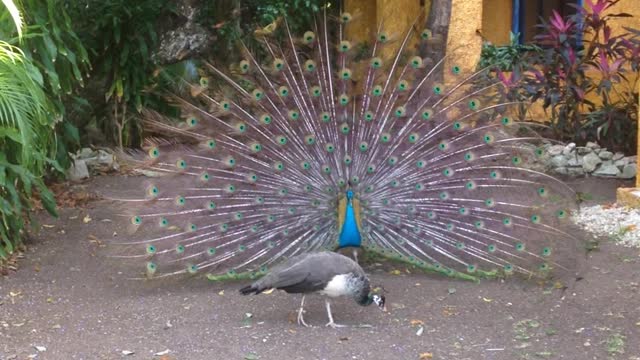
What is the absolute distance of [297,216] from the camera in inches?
256

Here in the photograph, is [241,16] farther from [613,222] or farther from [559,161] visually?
[613,222]

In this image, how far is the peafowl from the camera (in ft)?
17.9

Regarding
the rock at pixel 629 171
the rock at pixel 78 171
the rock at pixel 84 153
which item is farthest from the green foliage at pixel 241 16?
the rock at pixel 629 171

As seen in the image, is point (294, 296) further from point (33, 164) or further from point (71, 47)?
point (71, 47)

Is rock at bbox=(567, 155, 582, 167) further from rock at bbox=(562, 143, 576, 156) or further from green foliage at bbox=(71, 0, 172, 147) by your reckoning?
green foliage at bbox=(71, 0, 172, 147)

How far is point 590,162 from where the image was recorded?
9.60 meters

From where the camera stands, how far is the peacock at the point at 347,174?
6.40 meters

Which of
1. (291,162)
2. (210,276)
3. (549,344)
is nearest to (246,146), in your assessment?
(291,162)

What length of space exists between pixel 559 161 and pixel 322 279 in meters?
4.99

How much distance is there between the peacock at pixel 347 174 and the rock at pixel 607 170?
9.75ft

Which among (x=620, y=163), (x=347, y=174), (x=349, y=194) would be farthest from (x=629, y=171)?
(x=349, y=194)

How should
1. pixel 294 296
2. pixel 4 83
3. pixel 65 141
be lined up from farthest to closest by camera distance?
pixel 65 141 < pixel 294 296 < pixel 4 83

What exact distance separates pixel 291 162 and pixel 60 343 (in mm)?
2009

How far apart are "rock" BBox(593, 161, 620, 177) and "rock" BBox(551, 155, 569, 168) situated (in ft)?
1.04
